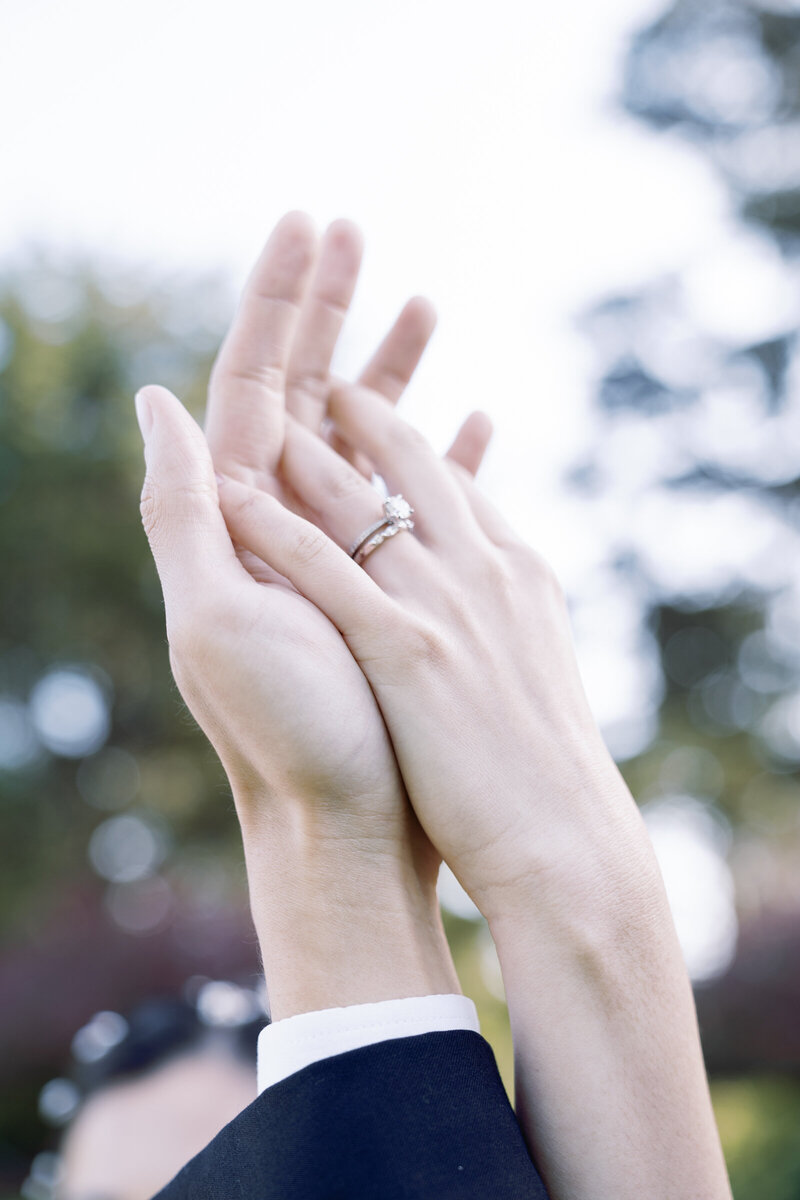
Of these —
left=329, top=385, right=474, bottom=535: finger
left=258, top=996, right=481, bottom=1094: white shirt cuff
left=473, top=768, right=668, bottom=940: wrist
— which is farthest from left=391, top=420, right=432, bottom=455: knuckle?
left=258, top=996, right=481, bottom=1094: white shirt cuff

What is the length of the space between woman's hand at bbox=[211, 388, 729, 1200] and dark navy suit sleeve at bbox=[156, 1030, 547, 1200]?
0.13m

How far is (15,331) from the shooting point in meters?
13.3

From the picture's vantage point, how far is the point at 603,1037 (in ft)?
3.75

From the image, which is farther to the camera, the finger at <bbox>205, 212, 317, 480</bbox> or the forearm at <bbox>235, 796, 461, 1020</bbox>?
the finger at <bbox>205, 212, 317, 480</bbox>

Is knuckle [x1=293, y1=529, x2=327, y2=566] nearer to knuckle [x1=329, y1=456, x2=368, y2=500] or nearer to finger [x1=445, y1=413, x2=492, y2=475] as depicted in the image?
knuckle [x1=329, y1=456, x2=368, y2=500]

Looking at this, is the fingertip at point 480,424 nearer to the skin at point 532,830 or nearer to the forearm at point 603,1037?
the skin at point 532,830

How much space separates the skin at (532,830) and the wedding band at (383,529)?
0.06 metres

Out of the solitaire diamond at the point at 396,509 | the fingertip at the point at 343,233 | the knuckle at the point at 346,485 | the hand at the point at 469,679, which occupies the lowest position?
the hand at the point at 469,679

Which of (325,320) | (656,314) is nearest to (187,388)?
(656,314)

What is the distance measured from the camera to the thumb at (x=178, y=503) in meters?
1.22

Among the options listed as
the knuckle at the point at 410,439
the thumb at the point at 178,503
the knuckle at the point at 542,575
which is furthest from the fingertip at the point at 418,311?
the thumb at the point at 178,503

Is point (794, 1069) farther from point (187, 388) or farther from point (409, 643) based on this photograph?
point (187, 388)

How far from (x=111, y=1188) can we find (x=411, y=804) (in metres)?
2.00

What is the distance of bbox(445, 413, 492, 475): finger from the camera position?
2023 millimetres
